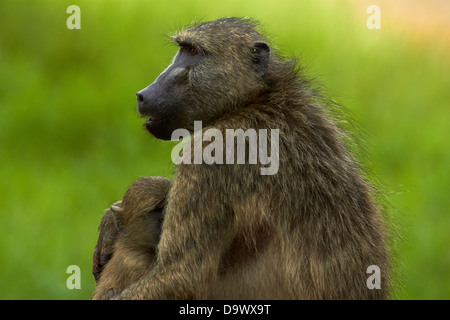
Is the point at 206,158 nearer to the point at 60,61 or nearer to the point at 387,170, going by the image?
the point at 387,170

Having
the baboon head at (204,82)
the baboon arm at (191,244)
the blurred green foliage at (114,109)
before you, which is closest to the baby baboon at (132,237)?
the baboon arm at (191,244)

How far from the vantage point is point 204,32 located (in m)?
6.17

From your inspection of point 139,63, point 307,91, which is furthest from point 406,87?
point 307,91

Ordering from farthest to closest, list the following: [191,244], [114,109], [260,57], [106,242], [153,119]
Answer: [114,109], [106,242], [260,57], [153,119], [191,244]

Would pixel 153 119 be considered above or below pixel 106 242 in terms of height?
above

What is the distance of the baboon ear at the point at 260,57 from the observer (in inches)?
238

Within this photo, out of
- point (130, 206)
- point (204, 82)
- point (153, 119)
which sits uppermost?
point (204, 82)

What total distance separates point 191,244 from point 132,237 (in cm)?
76

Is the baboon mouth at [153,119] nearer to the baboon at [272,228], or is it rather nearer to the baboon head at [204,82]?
the baboon head at [204,82]

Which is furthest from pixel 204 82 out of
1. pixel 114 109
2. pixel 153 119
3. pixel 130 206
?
pixel 114 109

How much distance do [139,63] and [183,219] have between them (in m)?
8.99

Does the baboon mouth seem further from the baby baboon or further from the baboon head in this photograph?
the baby baboon

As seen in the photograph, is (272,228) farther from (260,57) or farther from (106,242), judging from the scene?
(106,242)

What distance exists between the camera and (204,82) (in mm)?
5980
